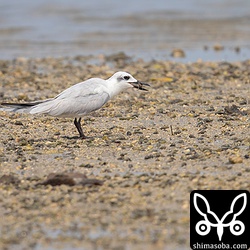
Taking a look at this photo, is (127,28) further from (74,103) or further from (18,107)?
(18,107)

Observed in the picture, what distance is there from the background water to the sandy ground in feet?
13.8

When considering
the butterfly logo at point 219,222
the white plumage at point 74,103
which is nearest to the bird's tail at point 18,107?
the white plumage at point 74,103

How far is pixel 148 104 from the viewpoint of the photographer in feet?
34.3

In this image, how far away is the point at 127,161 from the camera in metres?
7.46

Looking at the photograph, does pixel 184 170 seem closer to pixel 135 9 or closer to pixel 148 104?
pixel 148 104

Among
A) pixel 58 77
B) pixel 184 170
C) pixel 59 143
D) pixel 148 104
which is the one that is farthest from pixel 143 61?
pixel 184 170

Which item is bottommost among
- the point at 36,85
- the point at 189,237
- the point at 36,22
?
the point at 189,237

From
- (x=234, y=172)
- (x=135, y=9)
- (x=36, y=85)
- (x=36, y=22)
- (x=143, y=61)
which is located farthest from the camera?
(x=135, y=9)

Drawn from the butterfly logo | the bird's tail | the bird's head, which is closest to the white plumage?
the bird's tail

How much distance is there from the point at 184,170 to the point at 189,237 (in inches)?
66.9

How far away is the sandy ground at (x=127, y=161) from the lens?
553 centimetres

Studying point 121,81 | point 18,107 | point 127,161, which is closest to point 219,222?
point 127,161

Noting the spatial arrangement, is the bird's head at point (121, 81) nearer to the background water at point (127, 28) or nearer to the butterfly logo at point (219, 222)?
the butterfly logo at point (219, 222)

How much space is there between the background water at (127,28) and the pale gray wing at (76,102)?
6.63 metres
